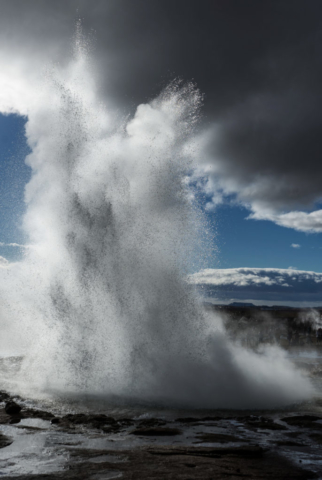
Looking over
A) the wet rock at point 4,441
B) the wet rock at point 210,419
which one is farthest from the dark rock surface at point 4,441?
the wet rock at point 210,419

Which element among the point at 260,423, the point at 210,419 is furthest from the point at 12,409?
the point at 260,423

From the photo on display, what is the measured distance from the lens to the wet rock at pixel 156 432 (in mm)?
8656

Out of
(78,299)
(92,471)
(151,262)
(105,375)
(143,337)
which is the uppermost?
(151,262)

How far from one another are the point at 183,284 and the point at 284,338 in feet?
72.6

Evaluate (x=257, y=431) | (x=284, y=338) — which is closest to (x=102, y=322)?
(x=257, y=431)

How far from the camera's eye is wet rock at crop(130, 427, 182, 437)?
8656 mm

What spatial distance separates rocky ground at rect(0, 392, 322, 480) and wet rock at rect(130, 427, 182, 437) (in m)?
0.02

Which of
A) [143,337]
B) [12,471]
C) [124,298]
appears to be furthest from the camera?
[124,298]

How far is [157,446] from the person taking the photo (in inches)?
306

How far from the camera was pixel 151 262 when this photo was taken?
1595 cm

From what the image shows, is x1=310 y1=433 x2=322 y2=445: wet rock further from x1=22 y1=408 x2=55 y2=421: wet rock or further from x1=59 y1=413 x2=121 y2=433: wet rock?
x1=22 y1=408 x2=55 y2=421: wet rock

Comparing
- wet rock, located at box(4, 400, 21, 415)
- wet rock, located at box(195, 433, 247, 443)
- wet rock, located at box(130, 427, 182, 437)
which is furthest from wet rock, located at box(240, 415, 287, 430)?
wet rock, located at box(4, 400, 21, 415)

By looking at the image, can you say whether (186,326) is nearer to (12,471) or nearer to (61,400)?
(61,400)

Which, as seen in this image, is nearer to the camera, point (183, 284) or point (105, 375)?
point (105, 375)
